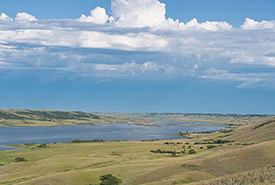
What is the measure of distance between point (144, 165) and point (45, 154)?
58682 mm

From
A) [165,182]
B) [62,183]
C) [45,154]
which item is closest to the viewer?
[165,182]

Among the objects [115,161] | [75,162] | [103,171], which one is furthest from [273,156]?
[75,162]

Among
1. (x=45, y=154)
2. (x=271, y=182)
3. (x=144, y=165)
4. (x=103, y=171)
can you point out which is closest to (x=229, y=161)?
(x=144, y=165)

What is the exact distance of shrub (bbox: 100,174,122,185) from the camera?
75.5m

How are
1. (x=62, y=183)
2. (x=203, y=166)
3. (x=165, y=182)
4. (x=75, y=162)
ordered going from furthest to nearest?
(x=75, y=162)
(x=203, y=166)
(x=62, y=183)
(x=165, y=182)

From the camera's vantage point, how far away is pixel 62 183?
74438mm

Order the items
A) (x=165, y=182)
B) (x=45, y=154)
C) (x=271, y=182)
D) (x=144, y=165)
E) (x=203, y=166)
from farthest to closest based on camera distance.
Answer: (x=45, y=154) < (x=144, y=165) < (x=203, y=166) < (x=165, y=182) < (x=271, y=182)

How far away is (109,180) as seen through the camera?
76.5 m

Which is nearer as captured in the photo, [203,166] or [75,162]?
[203,166]

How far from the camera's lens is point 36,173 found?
9244cm

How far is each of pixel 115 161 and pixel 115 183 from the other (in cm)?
3063

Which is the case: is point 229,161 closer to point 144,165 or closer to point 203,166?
point 203,166

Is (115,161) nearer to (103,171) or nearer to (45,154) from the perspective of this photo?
(103,171)

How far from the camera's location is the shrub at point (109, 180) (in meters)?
75.5
